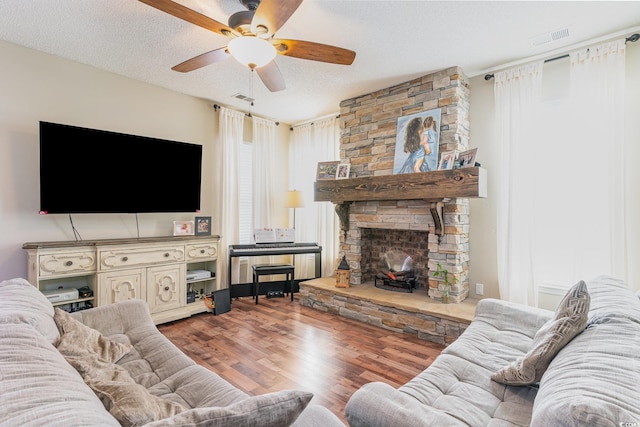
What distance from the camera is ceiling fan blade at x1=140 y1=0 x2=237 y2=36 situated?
5.80 feet

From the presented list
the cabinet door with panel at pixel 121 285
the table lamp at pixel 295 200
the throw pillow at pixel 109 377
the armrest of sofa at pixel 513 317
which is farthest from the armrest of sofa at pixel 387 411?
the table lamp at pixel 295 200

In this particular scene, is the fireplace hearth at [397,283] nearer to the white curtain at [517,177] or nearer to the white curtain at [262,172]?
the white curtain at [517,177]

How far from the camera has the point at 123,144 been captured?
330 cm

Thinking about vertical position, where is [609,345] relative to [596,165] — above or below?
below

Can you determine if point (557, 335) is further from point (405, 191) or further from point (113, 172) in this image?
point (113, 172)

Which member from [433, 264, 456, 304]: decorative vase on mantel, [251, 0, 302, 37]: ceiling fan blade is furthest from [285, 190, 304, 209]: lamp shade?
[251, 0, 302, 37]: ceiling fan blade

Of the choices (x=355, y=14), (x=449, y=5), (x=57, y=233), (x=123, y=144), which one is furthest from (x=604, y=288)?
(x=57, y=233)

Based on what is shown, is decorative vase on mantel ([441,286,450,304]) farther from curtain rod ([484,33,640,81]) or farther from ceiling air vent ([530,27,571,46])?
ceiling air vent ([530,27,571,46])

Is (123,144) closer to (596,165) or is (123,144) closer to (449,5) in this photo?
(449,5)

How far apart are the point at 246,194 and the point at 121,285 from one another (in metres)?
2.13

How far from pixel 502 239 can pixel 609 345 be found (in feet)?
7.60

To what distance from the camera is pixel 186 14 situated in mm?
1882

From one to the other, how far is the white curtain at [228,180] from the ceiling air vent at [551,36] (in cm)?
359

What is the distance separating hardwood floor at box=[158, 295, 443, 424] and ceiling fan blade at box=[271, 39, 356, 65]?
7.90ft
